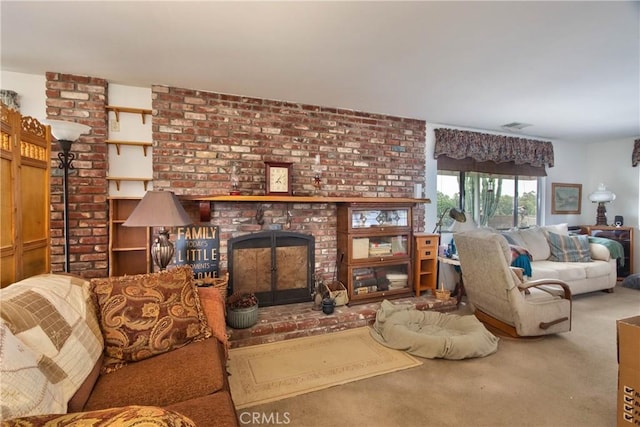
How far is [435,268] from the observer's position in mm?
3688

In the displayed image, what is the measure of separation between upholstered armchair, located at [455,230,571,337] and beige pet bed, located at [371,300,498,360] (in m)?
0.25

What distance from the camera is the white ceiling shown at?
178 cm

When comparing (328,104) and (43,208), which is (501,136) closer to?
(328,104)

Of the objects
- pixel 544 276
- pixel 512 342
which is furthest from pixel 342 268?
pixel 544 276

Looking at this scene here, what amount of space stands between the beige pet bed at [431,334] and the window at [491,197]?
5.57 ft

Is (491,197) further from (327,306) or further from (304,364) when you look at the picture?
(304,364)

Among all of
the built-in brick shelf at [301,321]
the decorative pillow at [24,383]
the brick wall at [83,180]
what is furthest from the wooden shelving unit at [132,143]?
the decorative pillow at [24,383]

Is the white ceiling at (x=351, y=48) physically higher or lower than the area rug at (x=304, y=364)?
higher

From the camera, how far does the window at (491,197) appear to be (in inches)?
173

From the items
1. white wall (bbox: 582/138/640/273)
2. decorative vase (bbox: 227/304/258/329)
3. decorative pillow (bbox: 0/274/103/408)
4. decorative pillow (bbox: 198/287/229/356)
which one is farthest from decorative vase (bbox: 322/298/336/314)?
white wall (bbox: 582/138/640/273)

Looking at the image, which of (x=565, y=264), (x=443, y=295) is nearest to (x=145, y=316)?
(x=443, y=295)

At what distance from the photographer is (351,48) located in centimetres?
220

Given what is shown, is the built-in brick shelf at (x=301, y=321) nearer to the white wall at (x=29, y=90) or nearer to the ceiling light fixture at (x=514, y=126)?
the white wall at (x=29, y=90)

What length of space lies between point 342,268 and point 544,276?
2443mm
